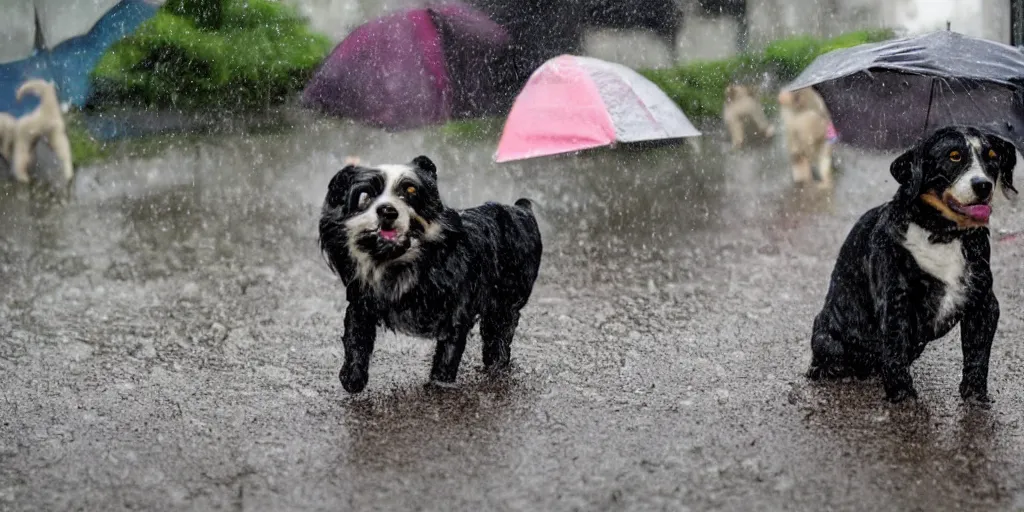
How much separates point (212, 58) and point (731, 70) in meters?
6.64

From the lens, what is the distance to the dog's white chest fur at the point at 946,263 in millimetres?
4633

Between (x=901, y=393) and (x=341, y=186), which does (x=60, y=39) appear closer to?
(x=341, y=186)

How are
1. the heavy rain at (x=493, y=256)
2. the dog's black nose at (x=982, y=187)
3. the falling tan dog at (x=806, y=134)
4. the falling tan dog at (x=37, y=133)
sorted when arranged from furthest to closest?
the falling tan dog at (x=37, y=133), the falling tan dog at (x=806, y=134), the dog's black nose at (x=982, y=187), the heavy rain at (x=493, y=256)

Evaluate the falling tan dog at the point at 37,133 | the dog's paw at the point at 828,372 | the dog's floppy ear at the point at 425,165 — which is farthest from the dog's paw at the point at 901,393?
the falling tan dog at the point at 37,133

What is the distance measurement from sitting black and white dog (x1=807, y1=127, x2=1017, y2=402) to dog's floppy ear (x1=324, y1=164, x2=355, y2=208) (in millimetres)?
2424

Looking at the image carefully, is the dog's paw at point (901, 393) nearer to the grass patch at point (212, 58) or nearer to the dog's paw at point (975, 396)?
the dog's paw at point (975, 396)

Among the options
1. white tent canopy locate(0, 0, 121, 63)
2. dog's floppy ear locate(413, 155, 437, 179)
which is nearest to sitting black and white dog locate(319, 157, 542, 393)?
dog's floppy ear locate(413, 155, 437, 179)

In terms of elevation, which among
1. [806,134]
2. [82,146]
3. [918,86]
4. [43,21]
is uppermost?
[43,21]

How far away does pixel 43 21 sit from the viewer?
43.1ft

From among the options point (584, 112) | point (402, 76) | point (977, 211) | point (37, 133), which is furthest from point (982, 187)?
point (37, 133)

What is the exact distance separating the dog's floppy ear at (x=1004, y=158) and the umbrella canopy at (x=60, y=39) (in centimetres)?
996

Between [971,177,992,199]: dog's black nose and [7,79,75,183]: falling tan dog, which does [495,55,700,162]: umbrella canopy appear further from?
[7,79,75,183]: falling tan dog

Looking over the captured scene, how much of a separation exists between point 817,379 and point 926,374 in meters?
0.61

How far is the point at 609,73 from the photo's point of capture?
832 cm
